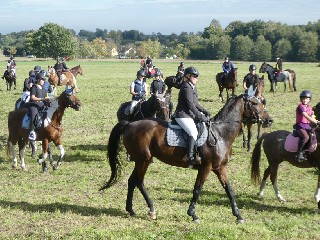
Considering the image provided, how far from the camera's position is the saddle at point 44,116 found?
41.4 feet

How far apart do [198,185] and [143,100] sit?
6.03m

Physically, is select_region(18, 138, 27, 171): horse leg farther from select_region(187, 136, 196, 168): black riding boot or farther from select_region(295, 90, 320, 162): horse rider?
select_region(295, 90, 320, 162): horse rider

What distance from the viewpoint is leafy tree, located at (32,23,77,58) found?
4345 inches

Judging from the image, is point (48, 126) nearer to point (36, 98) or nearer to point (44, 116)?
point (44, 116)

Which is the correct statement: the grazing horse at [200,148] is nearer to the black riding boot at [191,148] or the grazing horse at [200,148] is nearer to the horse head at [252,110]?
the horse head at [252,110]

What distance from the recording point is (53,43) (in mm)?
111312

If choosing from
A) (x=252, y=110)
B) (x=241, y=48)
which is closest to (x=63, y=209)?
(x=252, y=110)

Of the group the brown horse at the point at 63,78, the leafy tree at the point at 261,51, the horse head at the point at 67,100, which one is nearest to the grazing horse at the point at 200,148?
the horse head at the point at 67,100

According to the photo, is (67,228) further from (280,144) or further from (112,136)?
(280,144)


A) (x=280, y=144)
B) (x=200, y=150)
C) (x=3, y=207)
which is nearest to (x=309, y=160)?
(x=280, y=144)

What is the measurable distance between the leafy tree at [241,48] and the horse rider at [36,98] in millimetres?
102229

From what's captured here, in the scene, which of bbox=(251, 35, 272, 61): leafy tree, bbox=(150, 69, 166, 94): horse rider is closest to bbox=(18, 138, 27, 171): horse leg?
bbox=(150, 69, 166, 94): horse rider

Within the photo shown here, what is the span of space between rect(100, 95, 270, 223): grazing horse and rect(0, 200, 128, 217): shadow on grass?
1.31 ft

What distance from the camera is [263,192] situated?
35.8ft
